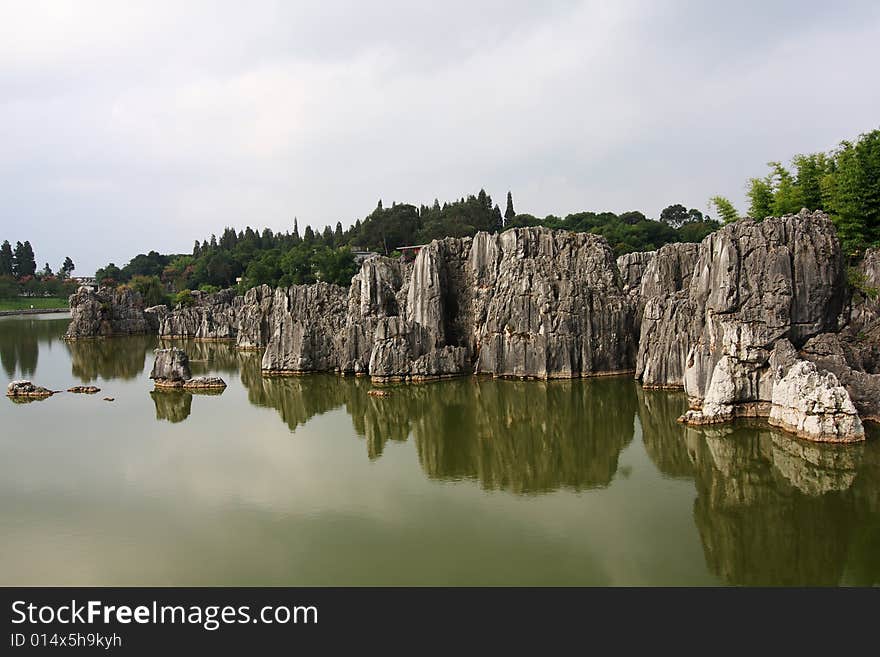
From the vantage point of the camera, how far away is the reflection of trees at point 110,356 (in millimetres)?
31125

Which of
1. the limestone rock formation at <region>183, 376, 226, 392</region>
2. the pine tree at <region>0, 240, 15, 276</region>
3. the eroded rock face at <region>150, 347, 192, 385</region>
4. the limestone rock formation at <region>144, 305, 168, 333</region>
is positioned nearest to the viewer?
the limestone rock formation at <region>183, 376, 226, 392</region>

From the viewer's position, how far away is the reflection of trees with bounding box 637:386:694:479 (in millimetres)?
13812

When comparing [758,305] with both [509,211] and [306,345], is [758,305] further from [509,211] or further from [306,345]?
[509,211]

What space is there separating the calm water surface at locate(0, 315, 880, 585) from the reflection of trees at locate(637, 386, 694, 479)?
0.09 m

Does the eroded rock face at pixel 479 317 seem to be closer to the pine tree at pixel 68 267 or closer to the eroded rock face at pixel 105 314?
the eroded rock face at pixel 105 314

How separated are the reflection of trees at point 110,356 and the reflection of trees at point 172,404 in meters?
6.28

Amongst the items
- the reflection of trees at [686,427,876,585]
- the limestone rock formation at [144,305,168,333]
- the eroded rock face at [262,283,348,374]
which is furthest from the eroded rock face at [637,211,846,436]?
the limestone rock formation at [144,305,168,333]

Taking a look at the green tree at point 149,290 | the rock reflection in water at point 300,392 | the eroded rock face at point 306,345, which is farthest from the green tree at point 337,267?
the rock reflection in water at point 300,392

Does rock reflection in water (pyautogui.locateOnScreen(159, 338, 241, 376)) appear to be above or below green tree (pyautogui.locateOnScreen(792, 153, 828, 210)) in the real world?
below

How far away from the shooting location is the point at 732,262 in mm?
17531

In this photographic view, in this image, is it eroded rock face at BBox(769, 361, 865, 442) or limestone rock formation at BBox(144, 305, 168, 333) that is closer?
eroded rock face at BBox(769, 361, 865, 442)

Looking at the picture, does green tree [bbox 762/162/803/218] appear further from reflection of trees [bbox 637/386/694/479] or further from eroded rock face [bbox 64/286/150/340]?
eroded rock face [bbox 64/286/150/340]

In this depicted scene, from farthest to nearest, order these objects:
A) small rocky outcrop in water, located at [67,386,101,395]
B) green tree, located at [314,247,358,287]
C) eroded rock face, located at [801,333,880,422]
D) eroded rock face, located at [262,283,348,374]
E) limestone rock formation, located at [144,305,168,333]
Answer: green tree, located at [314,247,358,287]
limestone rock formation, located at [144,305,168,333]
eroded rock face, located at [262,283,348,374]
small rocky outcrop in water, located at [67,386,101,395]
eroded rock face, located at [801,333,880,422]
